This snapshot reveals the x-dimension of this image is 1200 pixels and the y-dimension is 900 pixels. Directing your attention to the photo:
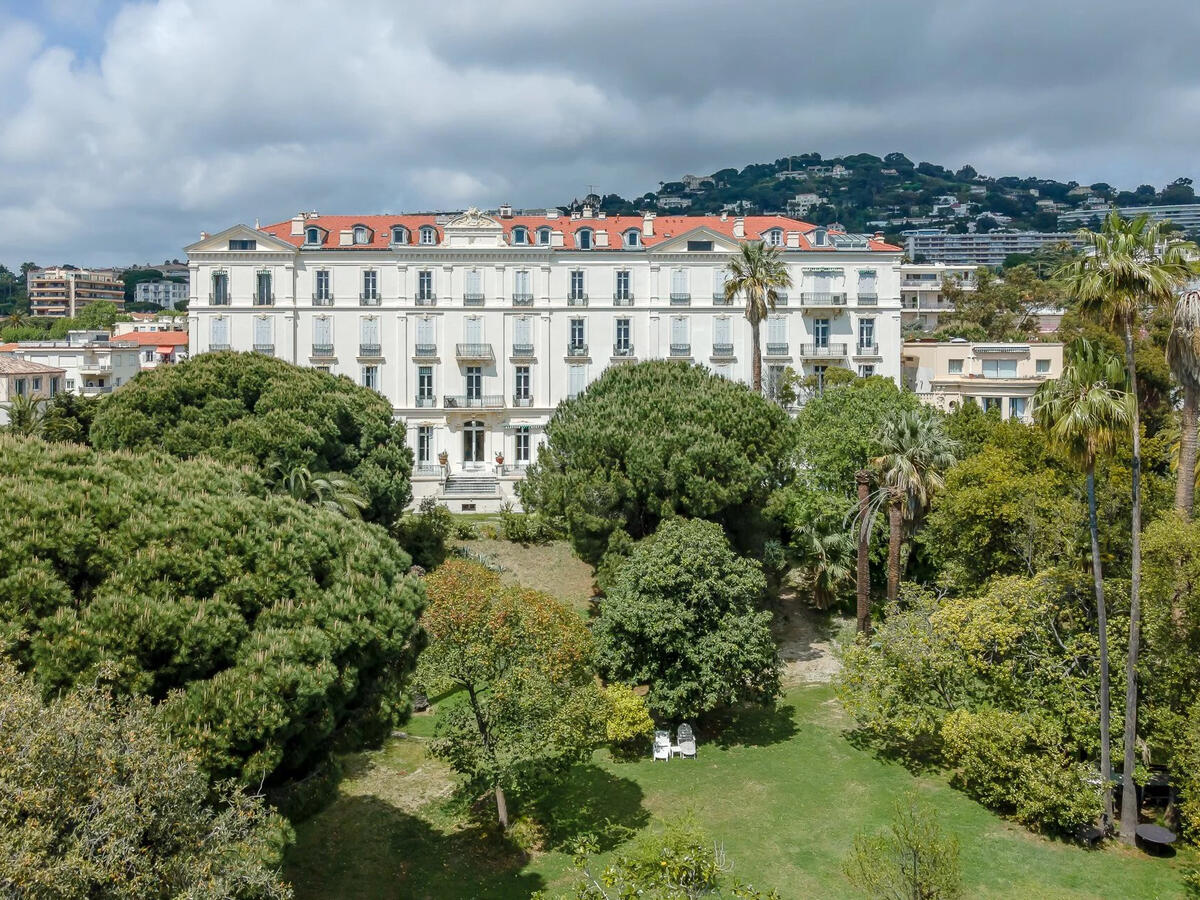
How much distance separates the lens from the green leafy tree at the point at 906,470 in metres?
29.6

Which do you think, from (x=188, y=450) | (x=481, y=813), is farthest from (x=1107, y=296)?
(x=188, y=450)

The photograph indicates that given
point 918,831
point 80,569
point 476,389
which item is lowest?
point 918,831

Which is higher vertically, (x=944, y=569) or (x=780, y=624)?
(x=944, y=569)

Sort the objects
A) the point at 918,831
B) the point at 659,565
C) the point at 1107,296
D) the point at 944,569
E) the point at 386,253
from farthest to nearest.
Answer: the point at 386,253, the point at 944,569, the point at 659,565, the point at 1107,296, the point at 918,831

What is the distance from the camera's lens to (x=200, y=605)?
13727 millimetres

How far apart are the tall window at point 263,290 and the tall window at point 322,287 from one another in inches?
102

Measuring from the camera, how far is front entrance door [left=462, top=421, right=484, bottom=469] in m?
56.9

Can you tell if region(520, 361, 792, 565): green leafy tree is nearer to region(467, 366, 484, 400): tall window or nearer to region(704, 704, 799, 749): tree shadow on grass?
region(704, 704, 799, 749): tree shadow on grass

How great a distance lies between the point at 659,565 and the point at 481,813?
339 inches

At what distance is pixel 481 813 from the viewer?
899 inches

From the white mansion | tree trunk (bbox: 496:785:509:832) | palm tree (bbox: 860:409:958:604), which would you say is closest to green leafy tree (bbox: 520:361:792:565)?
palm tree (bbox: 860:409:958:604)

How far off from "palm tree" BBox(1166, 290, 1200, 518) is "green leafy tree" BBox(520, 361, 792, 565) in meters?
13.7

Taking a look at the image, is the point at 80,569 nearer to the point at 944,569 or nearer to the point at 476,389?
the point at 944,569

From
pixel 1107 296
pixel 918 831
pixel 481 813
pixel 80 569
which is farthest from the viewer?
pixel 481 813
